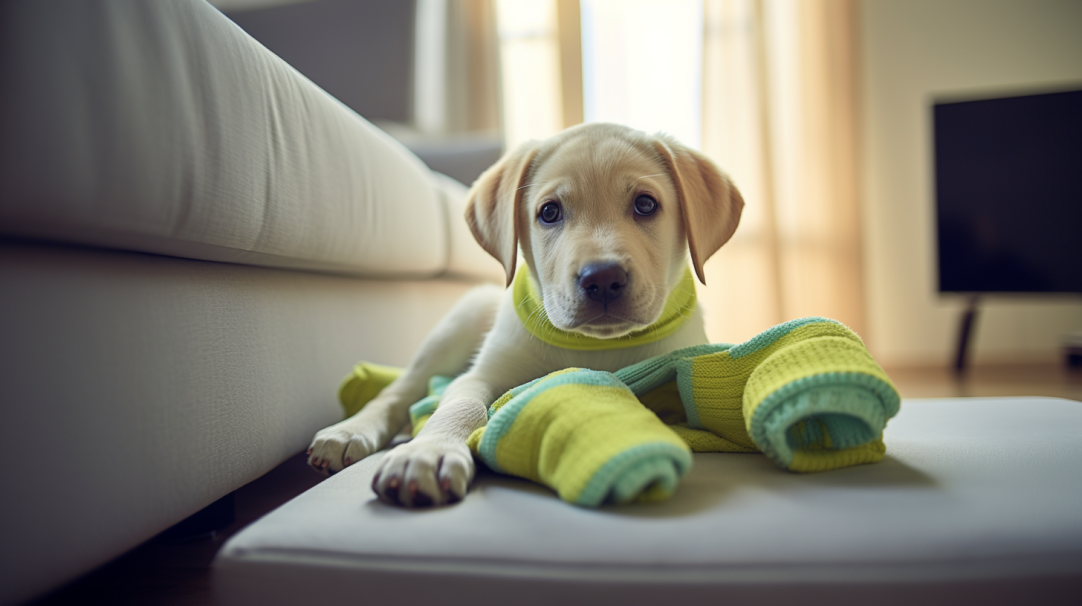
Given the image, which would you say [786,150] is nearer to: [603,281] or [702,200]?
[702,200]

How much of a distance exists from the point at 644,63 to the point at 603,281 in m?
4.71

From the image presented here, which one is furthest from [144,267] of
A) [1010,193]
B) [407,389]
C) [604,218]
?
[1010,193]

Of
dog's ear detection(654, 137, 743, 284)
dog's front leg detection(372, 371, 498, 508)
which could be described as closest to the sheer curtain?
dog's ear detection(654, 137, 743, 284)

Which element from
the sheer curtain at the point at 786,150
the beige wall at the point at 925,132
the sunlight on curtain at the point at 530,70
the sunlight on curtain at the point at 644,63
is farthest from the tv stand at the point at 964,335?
the sunlight on curtain at the point at 530,70

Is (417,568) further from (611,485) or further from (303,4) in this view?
(303,4)

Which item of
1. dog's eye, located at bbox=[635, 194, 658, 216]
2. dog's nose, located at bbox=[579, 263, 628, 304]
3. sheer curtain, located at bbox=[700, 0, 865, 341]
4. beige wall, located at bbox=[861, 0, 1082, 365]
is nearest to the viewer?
dog's nose, located at bbox=[579, 263, 628, 304]

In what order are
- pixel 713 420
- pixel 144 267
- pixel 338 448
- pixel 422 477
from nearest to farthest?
1. pixel 422 477
2. pixel 144 267
3. pixel 713 420
4. pixel 338 448

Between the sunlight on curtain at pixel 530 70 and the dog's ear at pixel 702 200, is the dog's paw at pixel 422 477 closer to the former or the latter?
the dog's ear at pixel 702 200

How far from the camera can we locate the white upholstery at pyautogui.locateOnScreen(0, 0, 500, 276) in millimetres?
753

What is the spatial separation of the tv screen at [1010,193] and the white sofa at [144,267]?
4.55m

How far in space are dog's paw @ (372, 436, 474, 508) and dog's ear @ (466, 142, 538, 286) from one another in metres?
0.65

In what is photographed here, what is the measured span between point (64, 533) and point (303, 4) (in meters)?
4.06

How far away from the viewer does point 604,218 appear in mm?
1389

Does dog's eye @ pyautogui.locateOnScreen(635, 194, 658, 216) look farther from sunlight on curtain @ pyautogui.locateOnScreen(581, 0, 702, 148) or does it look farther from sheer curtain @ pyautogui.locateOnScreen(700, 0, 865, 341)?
sunlight on curtain @ pyautogui.locateOnScreen(581, 0, 702, 148)
